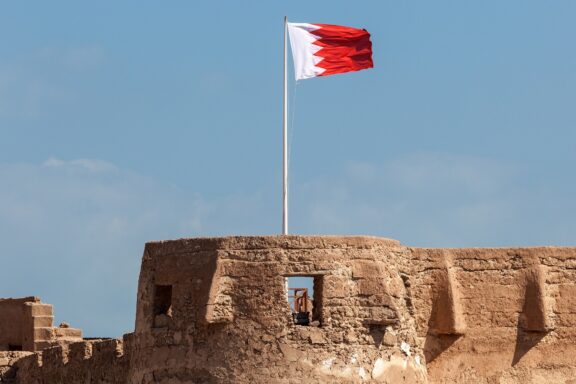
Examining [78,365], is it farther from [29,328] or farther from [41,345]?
[29,328]

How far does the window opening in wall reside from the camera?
29.3 meters

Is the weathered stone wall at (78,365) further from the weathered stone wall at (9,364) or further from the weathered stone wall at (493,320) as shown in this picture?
the weathered stone wall at (493,320)

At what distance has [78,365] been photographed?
34156mm

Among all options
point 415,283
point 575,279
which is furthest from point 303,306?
point 575,279

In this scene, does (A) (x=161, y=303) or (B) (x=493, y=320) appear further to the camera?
(B) (x=493, y=320)

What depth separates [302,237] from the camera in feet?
92.2

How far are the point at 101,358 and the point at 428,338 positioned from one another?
6960mm

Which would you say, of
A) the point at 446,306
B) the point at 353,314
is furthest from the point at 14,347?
the point at 353,314

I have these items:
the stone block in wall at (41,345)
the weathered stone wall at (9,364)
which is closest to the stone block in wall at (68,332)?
the stone block in wall at (41,345)

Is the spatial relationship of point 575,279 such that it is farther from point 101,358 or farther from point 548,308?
point 101,358

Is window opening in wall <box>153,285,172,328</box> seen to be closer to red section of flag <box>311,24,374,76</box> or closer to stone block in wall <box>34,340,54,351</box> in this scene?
red section of flag <box>311,24,374,76</box>

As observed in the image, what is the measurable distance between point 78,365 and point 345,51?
8.31 meters

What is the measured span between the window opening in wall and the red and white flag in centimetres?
575

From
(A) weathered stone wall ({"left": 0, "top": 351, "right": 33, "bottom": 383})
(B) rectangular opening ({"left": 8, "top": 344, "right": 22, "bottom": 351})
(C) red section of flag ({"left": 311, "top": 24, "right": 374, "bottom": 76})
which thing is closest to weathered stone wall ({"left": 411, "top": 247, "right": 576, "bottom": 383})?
(C) red section of flag ({"left": 311, "top": 24, "right": 374, "bottom": 76})
